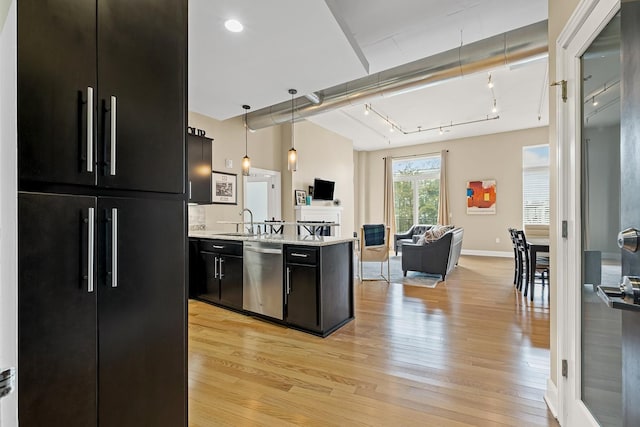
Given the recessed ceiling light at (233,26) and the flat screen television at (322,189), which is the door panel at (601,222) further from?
the flat screen television at (322,189)

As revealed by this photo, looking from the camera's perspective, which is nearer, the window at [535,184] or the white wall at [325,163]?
the white wall at [325,163]

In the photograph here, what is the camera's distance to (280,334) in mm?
2947

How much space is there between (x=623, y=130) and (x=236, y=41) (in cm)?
291

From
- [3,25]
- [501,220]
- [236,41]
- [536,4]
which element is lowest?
[501,220]

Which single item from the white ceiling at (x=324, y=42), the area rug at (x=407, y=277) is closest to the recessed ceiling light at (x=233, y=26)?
the white ceiling at (x=324, y=42)

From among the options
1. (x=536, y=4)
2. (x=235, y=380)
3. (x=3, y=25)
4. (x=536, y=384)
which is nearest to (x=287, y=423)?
(x=235, y=380)

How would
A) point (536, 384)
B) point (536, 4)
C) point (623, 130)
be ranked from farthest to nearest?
point (536, 4)
point (536, 384)
point (623, 130)

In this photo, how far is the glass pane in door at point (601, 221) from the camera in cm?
123

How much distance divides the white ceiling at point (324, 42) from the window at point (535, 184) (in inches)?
118

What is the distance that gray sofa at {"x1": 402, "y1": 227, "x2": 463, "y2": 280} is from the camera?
5188 mm

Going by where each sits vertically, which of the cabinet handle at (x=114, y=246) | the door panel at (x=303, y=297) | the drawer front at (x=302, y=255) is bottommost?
the door panel at (x=303, y=297)

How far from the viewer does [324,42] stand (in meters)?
2.85

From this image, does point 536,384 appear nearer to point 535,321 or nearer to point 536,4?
point 535,321

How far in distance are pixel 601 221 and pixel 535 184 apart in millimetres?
7812
